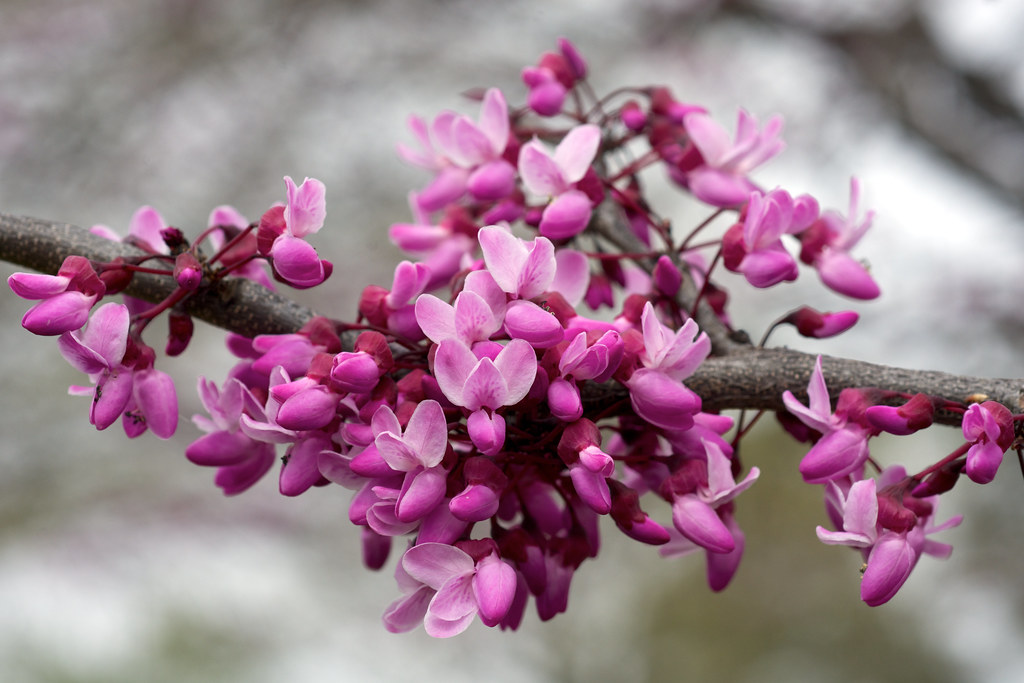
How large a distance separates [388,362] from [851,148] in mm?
2294

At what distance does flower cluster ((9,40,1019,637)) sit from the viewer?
1.63ft

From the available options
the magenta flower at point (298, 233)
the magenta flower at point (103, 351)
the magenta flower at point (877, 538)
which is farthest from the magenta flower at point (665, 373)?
the magenta flower at point (103, 351)

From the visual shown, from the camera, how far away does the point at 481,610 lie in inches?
20.0

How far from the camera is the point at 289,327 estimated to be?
62 centimetres

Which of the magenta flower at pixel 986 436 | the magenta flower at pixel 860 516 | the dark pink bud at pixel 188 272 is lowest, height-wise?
the magenta flower at pixel 860 516

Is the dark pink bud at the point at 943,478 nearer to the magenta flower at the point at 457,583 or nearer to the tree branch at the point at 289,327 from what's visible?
the tree branch at the point at 289,327

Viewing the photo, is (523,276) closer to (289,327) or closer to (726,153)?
(289,327)

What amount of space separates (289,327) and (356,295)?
82.7 inches

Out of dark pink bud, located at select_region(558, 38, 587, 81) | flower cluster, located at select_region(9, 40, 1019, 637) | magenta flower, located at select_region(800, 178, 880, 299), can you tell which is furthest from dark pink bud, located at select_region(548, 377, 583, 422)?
dark pink bud, located at select_region(558, 38, 587, 81)

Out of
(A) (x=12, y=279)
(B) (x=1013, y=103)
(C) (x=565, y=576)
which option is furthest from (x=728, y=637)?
(A) (x=12, y=279)

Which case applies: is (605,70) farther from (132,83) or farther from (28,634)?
(28,634)

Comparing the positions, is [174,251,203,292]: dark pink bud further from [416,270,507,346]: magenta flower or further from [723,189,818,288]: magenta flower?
[723,189,818,288]: magenta flower

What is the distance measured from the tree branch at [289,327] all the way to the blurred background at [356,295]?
1.60 metres

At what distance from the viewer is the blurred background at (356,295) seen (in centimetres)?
219
